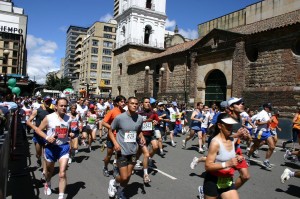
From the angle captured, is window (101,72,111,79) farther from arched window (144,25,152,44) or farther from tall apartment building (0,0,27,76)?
arched window (144,25,152,44)

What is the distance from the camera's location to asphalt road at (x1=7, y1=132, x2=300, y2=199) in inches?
231

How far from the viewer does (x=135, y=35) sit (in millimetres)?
41781

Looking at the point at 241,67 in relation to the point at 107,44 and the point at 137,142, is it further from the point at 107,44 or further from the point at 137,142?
the point at 107,44

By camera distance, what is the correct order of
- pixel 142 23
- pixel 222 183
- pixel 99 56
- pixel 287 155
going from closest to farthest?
pixel 222 183 < pixel 287 155 < pixel 142 23 < pixel 99 56

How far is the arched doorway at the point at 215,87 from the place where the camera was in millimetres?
24031

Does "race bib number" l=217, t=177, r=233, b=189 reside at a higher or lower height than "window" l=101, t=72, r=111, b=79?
lower

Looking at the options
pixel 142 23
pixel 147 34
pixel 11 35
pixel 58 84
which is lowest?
pixel 58 84

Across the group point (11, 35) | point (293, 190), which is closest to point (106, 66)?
point (11, 35)

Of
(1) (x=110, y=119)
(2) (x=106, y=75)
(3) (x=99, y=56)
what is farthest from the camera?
(2) (x=106, y=75)

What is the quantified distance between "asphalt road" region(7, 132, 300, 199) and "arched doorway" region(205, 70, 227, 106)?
1492 cm

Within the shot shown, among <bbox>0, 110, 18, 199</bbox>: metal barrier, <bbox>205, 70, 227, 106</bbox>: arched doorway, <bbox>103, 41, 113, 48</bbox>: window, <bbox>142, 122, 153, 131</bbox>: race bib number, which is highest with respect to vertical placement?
<bbox>103, 41, 113, 48</bbox>: window

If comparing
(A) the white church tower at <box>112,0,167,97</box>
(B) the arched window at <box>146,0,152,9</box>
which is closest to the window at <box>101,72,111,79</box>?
(A) the white church tower at <box>112,0,167,97</box>

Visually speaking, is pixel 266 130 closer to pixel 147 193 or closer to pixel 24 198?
pixel 147 193

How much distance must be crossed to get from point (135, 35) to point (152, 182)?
121 feet
